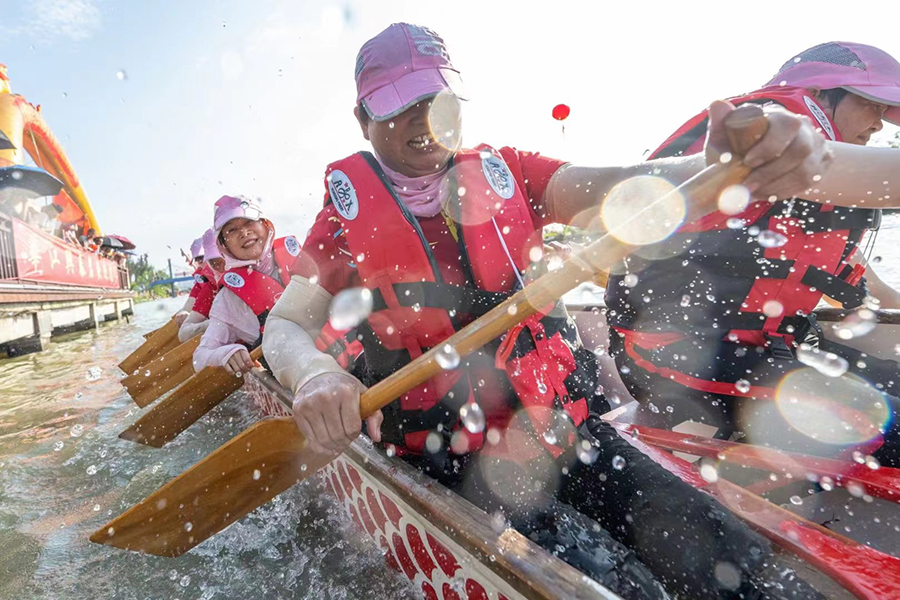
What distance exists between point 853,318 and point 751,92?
72.8 inches

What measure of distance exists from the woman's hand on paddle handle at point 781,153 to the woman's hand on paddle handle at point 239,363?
380 cm

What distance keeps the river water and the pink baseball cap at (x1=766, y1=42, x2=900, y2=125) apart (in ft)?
4.14

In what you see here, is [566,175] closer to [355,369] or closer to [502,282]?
[502,282]

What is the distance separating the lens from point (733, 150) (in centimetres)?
105

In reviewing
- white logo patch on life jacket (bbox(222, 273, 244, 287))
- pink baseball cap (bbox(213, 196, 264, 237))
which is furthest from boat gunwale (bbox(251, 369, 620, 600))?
pink baseball cap (bbox(213, 196, 264, 237))

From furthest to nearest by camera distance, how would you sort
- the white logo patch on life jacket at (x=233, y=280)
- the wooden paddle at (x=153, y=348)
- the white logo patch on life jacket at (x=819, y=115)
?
the wooden paddle at (x=153, y=348) → the white logo patch on life jacket at (x=233, y=280) → the white logo patch on life jacket at (x=819, y=115)

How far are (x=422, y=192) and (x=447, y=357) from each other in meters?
0.68

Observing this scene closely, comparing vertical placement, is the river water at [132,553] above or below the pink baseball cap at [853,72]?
below

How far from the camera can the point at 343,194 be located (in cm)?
177

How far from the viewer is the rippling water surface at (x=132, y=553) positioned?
2.30 m

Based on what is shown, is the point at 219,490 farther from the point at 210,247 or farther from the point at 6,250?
the point at 6,250

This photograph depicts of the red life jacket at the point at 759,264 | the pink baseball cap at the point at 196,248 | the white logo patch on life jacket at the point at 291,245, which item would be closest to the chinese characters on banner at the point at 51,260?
the pink baseball cap at the point at 196,248

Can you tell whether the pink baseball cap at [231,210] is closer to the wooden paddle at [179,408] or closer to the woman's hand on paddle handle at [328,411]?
the wooden paddle at [179,408]

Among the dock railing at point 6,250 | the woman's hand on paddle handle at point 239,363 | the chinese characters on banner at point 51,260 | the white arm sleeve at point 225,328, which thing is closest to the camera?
the woman's hand on paddle handle at point 239,363
